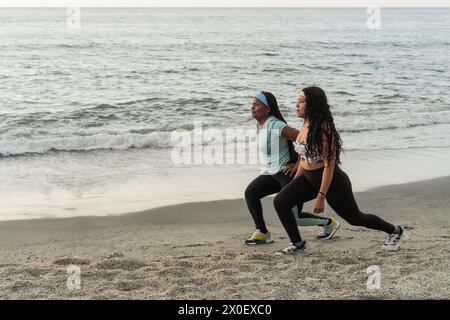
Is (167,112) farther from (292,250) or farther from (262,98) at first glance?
(292,250)

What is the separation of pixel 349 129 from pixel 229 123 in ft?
10.7

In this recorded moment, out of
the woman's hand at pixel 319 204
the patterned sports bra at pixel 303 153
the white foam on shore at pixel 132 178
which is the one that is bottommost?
the white foam on shore at pixel 132 178

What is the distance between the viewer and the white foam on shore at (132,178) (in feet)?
25.7

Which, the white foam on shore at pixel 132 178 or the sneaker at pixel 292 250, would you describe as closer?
the sneaker at pixel 292 250

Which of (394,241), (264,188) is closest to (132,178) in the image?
(264,188)

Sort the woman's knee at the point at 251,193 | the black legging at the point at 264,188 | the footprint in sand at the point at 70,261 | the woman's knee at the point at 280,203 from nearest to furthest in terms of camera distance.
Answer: the woman's knee at the point at 280,203 < the footprint in sand at the point at 70,261 < the black legging at the point at 264,188 < the woman's knee at the point at 251,193

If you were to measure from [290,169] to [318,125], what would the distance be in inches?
27.4

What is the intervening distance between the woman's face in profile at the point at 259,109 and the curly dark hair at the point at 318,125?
56 centimetres

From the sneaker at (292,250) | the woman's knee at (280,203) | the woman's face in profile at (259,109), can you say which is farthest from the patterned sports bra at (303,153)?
the sneaker at (292,250)

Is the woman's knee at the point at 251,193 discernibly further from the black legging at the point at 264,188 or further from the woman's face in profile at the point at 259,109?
the woman's face in profile at the point at 259,109

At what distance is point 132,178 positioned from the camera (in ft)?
30.6

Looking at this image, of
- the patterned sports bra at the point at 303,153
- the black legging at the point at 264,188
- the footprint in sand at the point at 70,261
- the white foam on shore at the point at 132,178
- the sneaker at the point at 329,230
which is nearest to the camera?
the patterned sports bra at the point at 303,153

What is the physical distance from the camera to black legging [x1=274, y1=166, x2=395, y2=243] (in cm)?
507

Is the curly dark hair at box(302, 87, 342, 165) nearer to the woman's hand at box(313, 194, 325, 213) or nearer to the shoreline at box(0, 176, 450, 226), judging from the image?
the woman's hand at box(313, 194, 325, 213)
